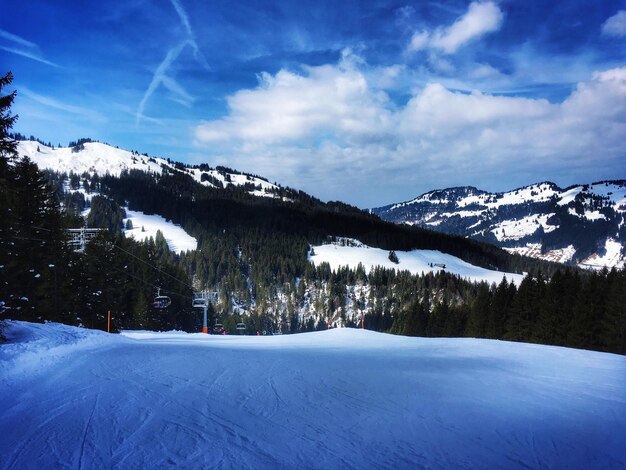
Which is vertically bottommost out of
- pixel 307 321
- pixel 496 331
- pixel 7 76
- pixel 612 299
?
pixel 307 321

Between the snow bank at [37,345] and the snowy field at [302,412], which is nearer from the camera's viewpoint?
the snowy field at [302,412]

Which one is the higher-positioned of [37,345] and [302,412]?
[37,345]

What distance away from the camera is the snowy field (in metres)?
5.38

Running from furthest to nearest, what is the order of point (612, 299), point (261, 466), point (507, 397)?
point (612, 299) → point (507, 397) → point (261, 466)

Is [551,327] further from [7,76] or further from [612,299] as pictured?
[7,76]

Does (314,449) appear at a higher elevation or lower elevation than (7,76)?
lower

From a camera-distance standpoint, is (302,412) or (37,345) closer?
(302,412)

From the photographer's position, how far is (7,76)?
14.4m

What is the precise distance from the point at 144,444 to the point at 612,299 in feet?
155

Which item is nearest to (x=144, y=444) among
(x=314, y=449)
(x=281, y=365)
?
(x=314, y=449)

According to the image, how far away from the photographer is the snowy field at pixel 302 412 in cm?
538

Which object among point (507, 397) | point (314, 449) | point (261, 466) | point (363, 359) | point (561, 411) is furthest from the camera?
point (363, 359)

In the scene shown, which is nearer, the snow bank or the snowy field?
the snowy field

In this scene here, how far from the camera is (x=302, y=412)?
7301 millimetres
